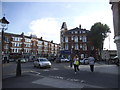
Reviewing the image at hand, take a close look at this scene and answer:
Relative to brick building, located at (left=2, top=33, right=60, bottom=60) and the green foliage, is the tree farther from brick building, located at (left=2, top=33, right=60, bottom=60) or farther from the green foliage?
brick building, located at (left=2, top=33, right=60, bottom=60)

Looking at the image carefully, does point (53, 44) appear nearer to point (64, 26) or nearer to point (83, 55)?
A: point (64, 26)

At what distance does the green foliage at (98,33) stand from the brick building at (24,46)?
35.7 m

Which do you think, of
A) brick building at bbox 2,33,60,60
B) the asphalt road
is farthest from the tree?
brick building at bbox 2,33,60,60

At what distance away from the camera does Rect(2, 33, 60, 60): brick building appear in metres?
66.2

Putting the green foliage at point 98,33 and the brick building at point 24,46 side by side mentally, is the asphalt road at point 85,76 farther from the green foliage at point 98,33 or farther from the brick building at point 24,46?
the brick building at point 24,46

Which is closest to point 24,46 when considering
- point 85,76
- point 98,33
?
point 98,33

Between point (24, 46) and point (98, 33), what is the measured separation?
135ft

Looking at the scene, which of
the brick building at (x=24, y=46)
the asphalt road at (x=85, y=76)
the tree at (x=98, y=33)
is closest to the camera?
the asphalt road at (x=85, y=76)

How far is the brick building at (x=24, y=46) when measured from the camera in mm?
66250

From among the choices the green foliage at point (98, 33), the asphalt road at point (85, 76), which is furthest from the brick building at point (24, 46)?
the asphalt road at point (85, 76)

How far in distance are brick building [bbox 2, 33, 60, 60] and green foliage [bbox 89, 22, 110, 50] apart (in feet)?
117

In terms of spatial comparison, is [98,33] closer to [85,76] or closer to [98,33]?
[98,33]

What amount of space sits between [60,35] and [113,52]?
26133 millimetres

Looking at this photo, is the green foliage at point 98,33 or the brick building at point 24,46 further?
the brick building at point 24,46
